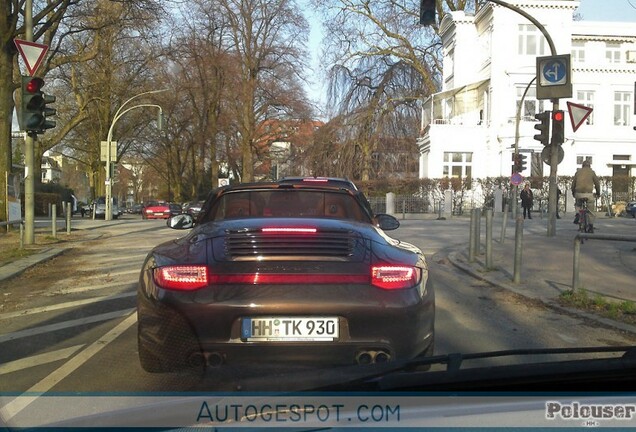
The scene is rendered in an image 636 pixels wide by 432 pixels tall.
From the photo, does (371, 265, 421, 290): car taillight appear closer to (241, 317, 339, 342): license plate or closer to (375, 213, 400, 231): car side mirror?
(241, 317, 339, 342): license plate

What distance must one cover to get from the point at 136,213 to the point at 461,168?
3942 cm

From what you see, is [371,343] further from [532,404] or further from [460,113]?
[460,113]

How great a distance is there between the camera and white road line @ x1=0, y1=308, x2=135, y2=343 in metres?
6.43

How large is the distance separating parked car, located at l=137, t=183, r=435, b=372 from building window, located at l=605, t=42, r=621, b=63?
49.3 meters

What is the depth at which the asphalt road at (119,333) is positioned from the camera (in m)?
4.38

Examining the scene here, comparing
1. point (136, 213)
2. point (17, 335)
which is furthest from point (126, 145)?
point (17, 335)

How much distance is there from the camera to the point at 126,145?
5262 centimetres

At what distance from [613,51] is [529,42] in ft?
30.1

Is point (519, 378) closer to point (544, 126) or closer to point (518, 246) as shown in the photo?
point (518, 246)

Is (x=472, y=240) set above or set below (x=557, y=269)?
above

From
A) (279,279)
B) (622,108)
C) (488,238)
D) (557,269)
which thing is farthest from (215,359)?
(622,108)

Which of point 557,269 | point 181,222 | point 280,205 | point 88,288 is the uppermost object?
point 280,205

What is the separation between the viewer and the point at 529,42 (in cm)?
4272

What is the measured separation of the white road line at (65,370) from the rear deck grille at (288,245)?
1.64 meters
